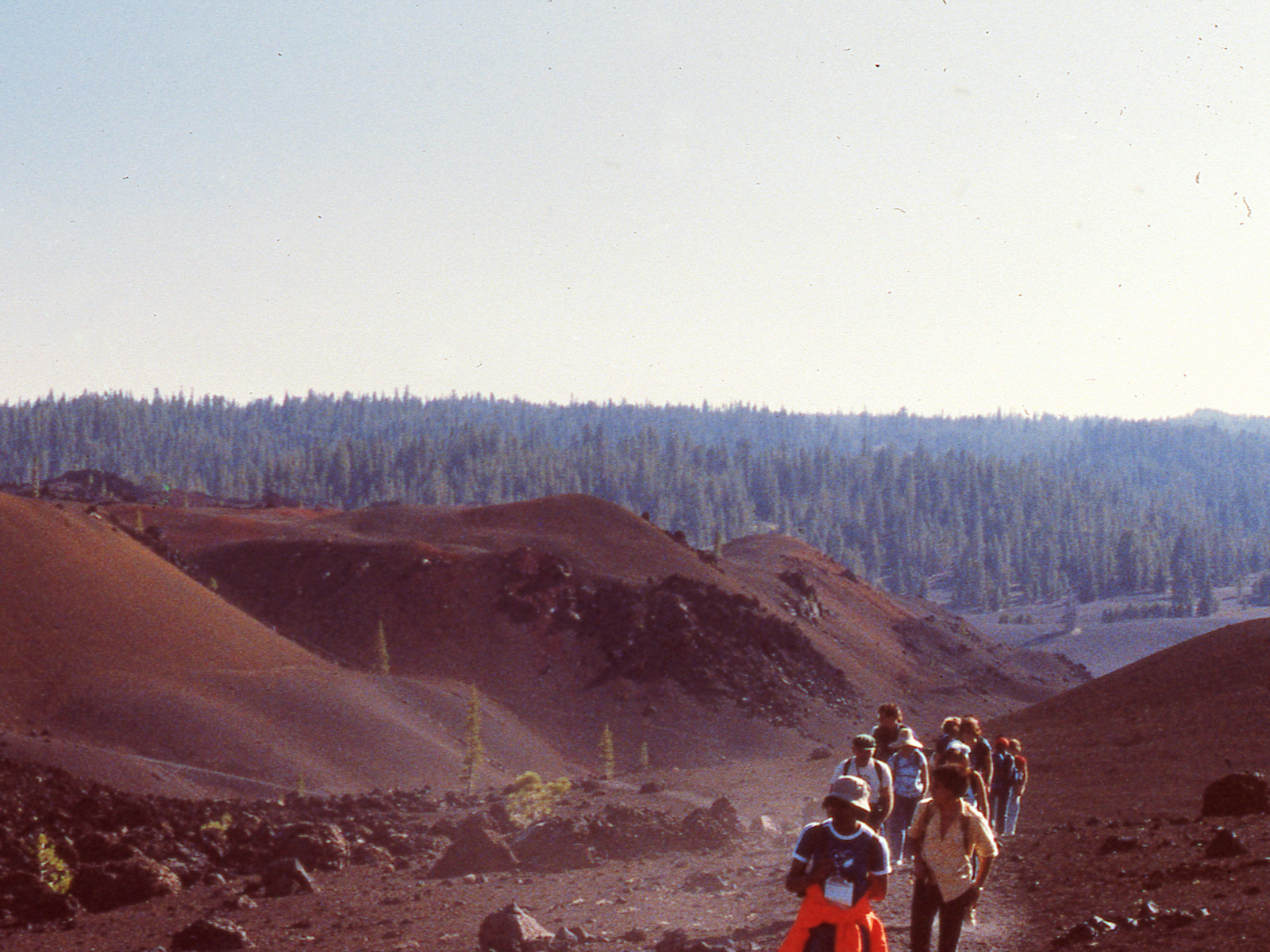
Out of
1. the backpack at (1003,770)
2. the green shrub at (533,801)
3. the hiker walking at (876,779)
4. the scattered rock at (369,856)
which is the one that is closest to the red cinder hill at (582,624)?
the green shrub at (533,801)

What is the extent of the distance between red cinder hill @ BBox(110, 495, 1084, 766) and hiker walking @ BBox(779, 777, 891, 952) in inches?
1936

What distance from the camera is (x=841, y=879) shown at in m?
8.48

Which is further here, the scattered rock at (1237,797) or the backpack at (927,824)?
the scattered rock at (1237,797)

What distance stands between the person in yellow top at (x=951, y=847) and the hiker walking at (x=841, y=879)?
1.23 metres

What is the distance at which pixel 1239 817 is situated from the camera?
1862cm

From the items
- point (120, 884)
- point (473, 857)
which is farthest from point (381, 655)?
point (473, 857)

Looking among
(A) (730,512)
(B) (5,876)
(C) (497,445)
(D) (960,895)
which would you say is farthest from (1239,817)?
(C) (497,445)

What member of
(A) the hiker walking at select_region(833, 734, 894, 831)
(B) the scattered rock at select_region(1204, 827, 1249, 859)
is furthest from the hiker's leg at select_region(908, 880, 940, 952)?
(B) the scattered rock at select_region(1204, 827, 1249, 859)

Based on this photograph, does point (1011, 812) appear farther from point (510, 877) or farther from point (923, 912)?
point (923, 912)

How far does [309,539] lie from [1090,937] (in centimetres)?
6764

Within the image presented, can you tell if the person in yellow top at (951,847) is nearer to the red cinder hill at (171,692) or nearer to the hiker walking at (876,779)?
the hiker walking at (876,779)

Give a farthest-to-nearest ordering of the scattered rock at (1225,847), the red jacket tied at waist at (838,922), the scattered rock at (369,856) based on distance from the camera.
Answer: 1. the scattered rock at (369,856)
2. the scattered rock at (1225,847)
3. the red jacket tied at waist at (838,922)

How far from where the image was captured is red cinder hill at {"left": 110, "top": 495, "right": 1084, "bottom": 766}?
63469 mm

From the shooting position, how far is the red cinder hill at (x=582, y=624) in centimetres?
6347
